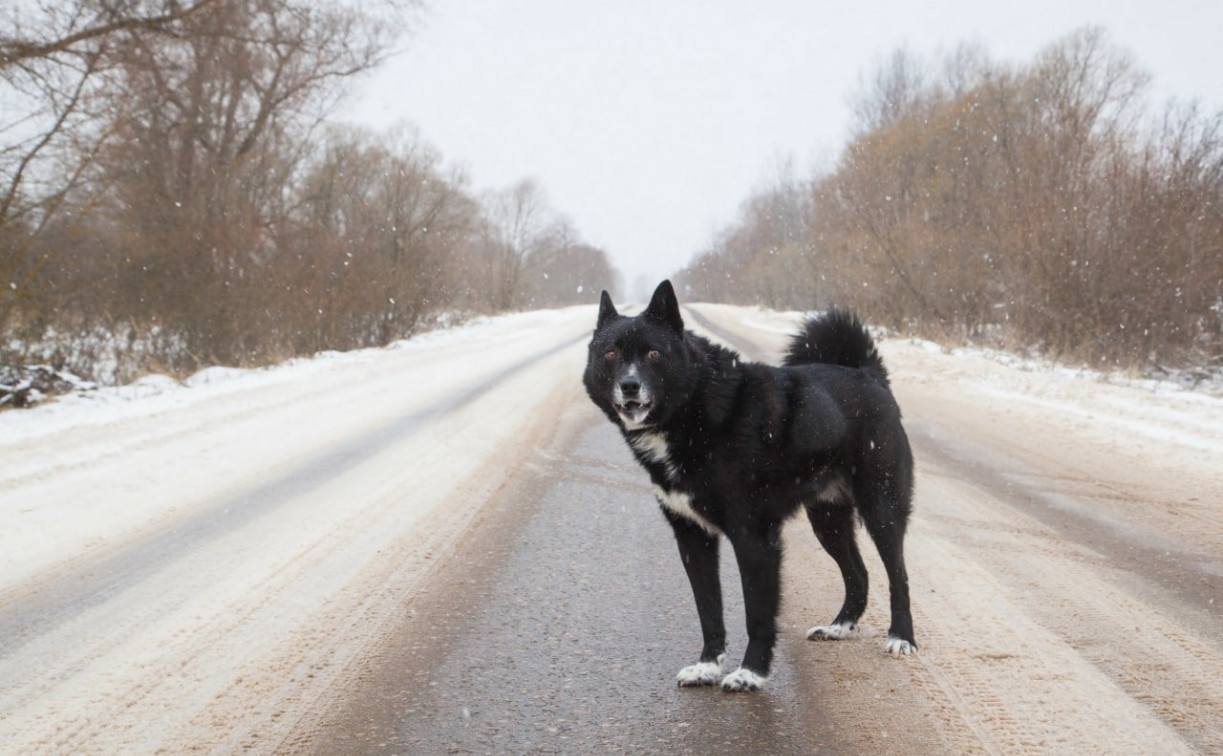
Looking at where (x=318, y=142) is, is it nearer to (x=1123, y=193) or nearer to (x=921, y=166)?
(x=921, y=166)

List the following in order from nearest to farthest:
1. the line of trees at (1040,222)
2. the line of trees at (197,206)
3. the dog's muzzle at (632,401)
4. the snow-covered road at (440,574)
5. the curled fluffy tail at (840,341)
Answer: the snow-covered road at (440,574), the dog's muzzle at (632,401), the curled fluffy tail at (840,341), the line of trees at (197,206), the line of trees at (1040,222)

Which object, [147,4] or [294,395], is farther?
[294,395]

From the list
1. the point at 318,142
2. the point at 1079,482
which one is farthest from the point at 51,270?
the point at 318,142

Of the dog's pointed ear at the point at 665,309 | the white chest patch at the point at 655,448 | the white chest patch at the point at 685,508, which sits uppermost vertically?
the dog's pointed ear at the point at 665,309

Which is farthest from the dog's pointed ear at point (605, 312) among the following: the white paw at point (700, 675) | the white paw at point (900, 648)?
the white paw at point (900, 648)

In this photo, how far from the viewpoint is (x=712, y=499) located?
9.80ft

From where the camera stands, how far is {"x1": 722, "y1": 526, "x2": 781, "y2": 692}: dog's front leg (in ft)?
9.65

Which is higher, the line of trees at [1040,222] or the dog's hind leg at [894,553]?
the line of trees at [1040,222]

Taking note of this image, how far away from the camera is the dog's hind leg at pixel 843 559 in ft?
11.3

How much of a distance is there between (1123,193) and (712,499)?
14.6m

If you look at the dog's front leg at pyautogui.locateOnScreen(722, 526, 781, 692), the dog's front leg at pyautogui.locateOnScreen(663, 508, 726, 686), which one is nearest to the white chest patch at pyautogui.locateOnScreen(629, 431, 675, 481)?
the dog's front leg at pyautogui.locateOnScreen(663, 508, 726, 686)

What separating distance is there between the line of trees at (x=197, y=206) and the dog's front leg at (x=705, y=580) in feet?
33.8

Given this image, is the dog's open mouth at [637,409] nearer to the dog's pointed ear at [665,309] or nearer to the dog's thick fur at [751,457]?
the dog's thick fur at [751,457]

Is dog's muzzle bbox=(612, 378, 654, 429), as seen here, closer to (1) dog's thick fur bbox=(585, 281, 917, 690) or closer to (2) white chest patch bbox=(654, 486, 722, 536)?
(1) dog's thick fur bbox=(585, 281, 917, 690)
